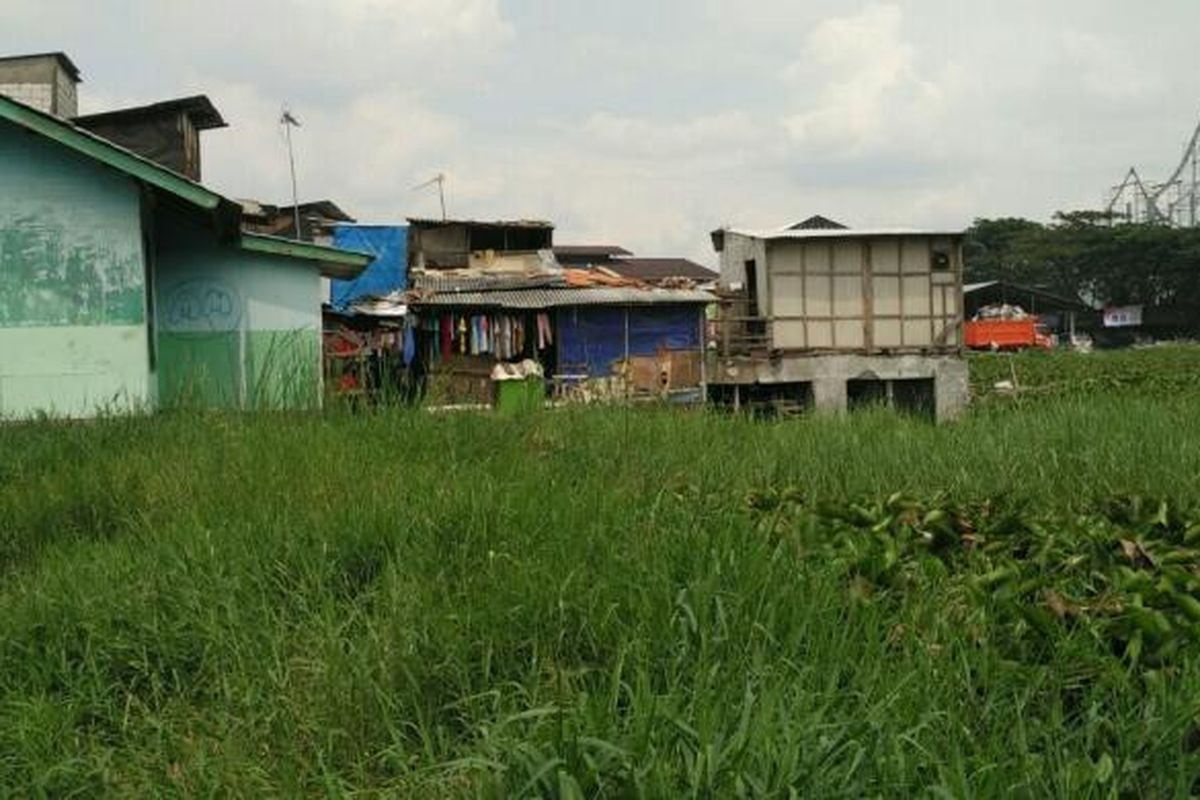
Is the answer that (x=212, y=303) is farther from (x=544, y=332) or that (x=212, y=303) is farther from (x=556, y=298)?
(x=544, y=332)

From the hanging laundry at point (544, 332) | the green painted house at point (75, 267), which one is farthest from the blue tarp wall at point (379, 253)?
the green painted house at point (75, 267)

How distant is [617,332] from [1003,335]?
101 feet

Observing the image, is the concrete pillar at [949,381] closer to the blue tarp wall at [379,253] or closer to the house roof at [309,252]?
the blue tarp wall at [379,253]

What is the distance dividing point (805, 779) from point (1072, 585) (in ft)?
6.00

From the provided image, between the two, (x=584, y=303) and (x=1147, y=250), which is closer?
(x=584, y=303)

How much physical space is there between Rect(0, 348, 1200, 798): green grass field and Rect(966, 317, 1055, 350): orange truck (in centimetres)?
4543

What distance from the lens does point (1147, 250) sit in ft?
186

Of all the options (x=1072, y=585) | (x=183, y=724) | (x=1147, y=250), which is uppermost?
(x=1147, y=250)

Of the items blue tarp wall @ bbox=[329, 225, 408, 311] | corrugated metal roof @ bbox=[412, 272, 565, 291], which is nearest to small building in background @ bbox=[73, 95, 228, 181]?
corrugated metal roof @ bbox=[412, 272, 565, 291]

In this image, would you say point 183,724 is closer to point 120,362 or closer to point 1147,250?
point 120,362

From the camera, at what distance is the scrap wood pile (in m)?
3.16

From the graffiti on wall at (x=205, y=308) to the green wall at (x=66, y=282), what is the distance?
1779mm

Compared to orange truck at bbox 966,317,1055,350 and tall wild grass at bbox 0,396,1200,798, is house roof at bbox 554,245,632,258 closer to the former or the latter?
orange truck at bbox 966,317,1055,350

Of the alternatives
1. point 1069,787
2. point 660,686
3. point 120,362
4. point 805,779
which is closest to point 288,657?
point 660,686
